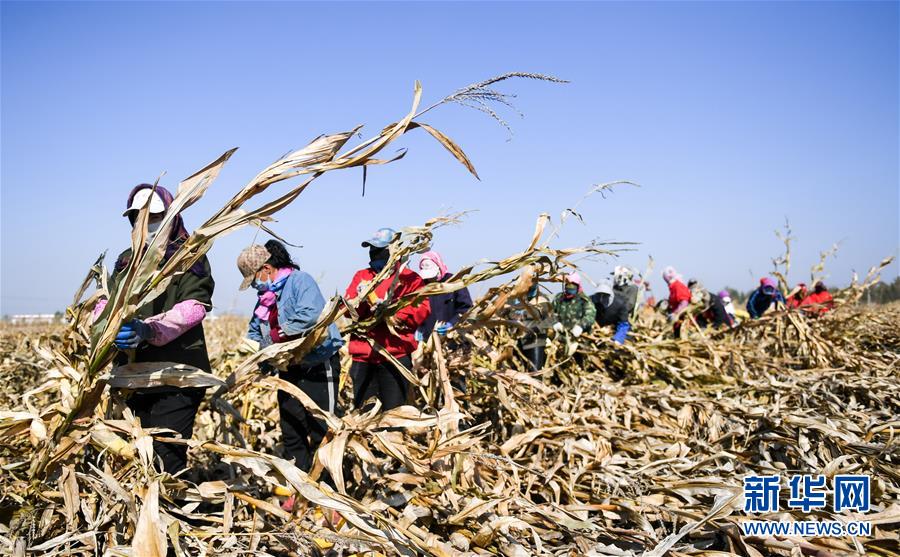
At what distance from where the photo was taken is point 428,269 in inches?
133

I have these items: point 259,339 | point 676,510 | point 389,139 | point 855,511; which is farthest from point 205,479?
point 855,511

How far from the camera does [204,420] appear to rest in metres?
4.17

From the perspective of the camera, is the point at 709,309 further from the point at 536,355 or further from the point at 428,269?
the point at 428,269

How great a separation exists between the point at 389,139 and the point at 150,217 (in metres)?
1.00

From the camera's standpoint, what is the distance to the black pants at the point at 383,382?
3.41m

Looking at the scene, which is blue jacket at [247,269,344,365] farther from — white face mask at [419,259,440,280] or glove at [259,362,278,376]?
white face mask at [419,259,440,280]

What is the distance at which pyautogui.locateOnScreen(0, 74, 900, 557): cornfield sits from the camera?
1985mm

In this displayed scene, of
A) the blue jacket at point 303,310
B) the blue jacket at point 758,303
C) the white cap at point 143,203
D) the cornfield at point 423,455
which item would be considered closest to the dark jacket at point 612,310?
the cornfield at point 423,455

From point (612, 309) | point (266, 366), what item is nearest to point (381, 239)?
point (266, 366)

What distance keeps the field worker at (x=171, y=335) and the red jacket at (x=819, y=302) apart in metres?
5.60

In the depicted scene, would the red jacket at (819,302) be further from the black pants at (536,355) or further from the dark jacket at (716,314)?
the black pants at (536,355)

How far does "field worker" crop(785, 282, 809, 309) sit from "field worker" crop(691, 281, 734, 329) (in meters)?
0.66

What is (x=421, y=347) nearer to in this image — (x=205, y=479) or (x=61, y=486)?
(x=205, y=479)

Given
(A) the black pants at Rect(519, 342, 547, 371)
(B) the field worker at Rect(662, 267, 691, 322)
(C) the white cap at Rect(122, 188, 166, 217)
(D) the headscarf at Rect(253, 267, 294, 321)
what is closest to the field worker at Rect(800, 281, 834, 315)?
(B) the field worker at Rect(662, 267, 691, 322)
